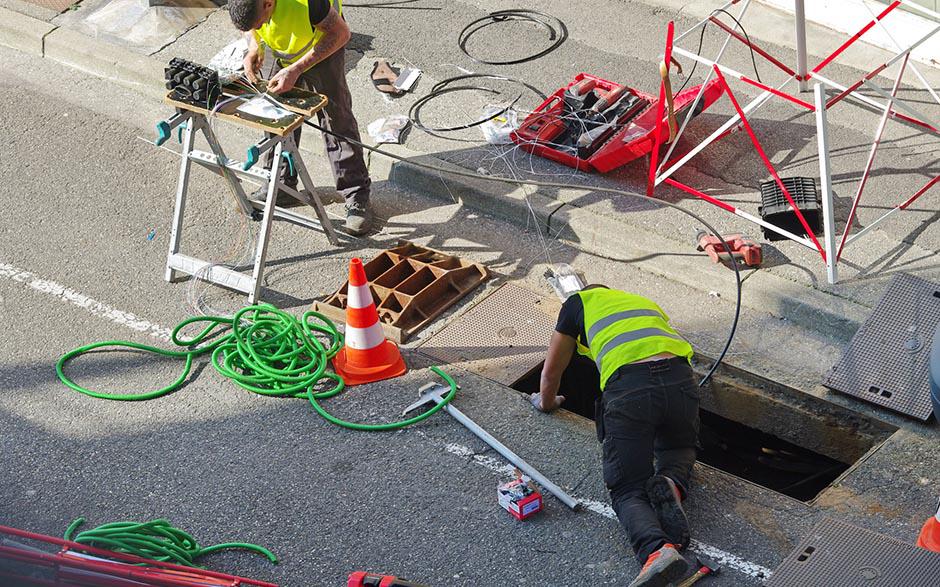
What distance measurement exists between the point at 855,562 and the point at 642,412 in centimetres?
113

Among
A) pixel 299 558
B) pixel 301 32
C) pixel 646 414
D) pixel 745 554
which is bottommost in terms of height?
pixel 299 558

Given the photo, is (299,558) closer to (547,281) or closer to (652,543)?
(652,543)

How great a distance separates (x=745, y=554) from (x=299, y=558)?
2004mm

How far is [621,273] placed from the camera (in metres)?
6.95

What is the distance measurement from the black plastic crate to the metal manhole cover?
58.0 inches

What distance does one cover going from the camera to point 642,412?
16.9 ft

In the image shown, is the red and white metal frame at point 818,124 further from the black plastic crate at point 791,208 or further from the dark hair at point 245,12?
the dark hair at point 245,12

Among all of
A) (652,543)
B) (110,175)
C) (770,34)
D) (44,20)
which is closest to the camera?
(652,543)

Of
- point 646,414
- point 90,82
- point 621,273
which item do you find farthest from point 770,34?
point 90,82

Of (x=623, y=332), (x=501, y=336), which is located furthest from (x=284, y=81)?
(x=623, y=332)

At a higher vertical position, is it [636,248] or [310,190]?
[636,248]

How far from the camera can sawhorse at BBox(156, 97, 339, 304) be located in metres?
6.67

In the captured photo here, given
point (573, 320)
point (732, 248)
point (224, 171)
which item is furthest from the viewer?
point (224, 171)

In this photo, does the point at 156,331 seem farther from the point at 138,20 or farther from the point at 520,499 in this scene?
the point at 138,20
